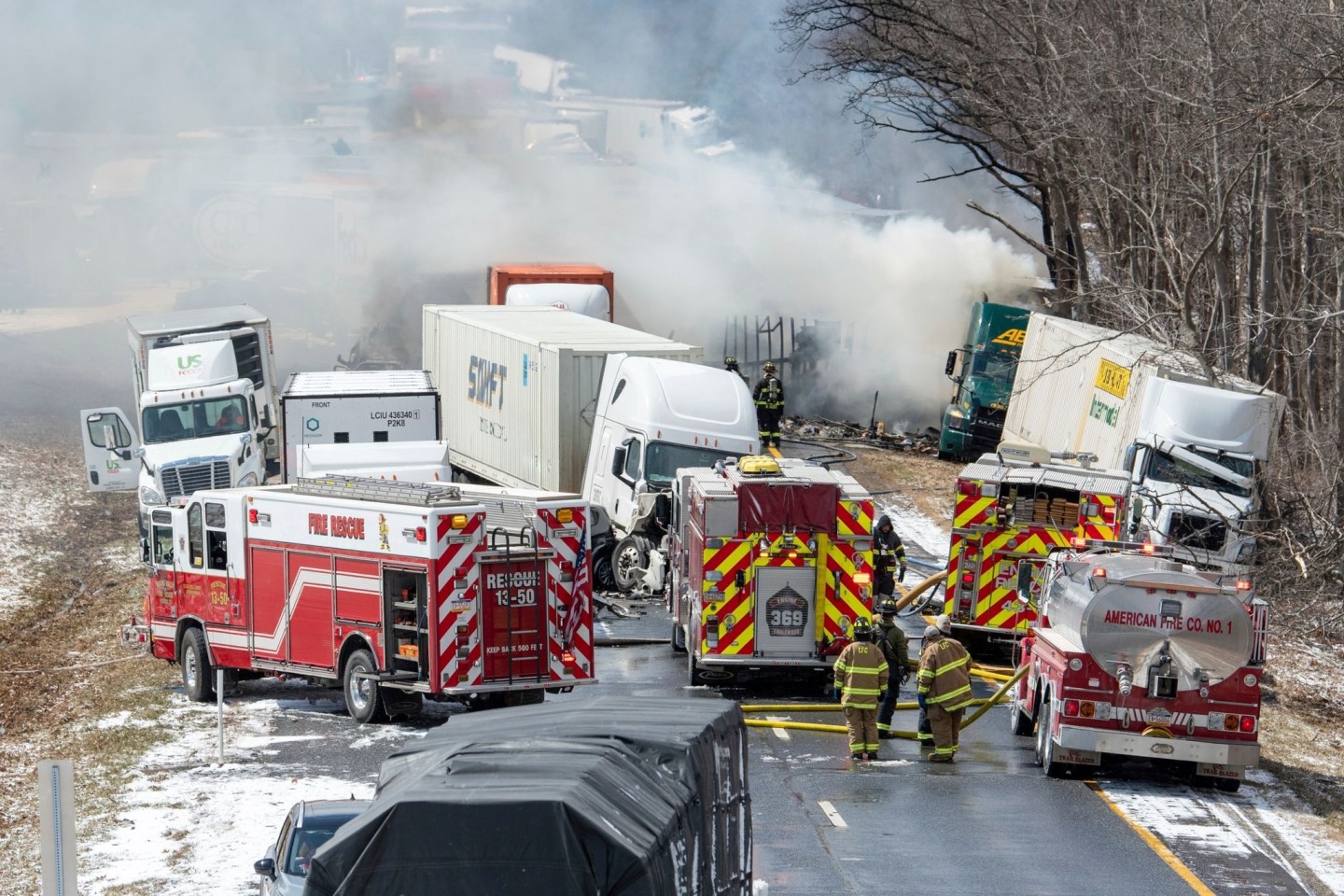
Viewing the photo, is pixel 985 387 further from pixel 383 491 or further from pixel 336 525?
pixel 336 525

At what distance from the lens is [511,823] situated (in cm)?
665

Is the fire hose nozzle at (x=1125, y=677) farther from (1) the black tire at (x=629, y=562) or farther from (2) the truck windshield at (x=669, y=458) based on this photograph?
(1) the black tire at (x=629, y=562)

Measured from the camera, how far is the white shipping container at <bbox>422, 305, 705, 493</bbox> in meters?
26.3

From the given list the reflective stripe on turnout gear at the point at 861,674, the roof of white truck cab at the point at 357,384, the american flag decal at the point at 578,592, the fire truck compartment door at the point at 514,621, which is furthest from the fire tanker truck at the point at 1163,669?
the roof of white truck cab at the point at 357,384

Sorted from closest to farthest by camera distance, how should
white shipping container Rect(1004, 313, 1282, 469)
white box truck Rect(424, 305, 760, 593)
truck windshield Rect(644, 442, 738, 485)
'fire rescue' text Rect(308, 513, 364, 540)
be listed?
'fire rescue' text Rect(308, 513, 364, 540) → truck windshield Rect(644, 442, 738, 485) → white box truck Rect(424, 305, 760, 593) → white shipping container Rect(1004, 313, 1282, 469)

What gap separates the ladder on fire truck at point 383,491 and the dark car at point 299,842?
20.8ft

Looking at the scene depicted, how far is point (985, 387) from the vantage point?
35.9 meters

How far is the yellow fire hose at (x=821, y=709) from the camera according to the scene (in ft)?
54.6

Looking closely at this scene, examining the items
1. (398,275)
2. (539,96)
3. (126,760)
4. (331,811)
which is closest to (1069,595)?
(331,811)

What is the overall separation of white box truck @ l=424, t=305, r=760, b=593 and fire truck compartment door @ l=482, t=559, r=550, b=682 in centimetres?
572

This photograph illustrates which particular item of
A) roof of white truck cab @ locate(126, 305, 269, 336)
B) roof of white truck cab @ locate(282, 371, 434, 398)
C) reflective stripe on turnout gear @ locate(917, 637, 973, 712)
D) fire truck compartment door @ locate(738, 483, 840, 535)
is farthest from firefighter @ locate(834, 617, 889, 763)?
roof of white truck cab @ locate(126, 305, 269, 336)

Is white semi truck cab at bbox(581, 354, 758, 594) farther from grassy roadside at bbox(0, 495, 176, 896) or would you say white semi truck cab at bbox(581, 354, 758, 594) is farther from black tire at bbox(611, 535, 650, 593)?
grassy roadside at bbox(0, 495, 176, 896)

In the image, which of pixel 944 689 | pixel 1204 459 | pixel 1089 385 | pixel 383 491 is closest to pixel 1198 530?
pixel 1204 459

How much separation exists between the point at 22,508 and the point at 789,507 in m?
19.5
